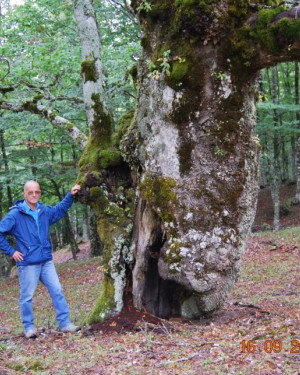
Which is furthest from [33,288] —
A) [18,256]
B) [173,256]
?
[173,256]

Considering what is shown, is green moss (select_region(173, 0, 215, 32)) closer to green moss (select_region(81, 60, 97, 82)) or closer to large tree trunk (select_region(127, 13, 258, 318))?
large tree trunk (select_region(127, 13, 258, 318))

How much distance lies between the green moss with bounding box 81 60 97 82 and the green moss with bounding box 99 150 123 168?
167 centimetres

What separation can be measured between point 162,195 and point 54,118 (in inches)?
143

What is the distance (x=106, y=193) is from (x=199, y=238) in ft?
5.93

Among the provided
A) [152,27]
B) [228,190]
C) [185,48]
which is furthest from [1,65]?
[228,190]

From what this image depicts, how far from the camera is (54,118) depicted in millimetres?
7707

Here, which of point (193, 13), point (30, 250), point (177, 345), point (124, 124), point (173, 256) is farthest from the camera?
point (124, 124)

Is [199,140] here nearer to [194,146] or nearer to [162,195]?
[194,146]

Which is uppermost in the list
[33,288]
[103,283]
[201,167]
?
[201,167]

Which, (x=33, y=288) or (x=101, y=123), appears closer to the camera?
(x=33, y=288)

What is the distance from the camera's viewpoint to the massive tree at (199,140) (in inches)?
193

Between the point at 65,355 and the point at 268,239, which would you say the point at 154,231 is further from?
the point at 268,239

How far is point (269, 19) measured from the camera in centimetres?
462
